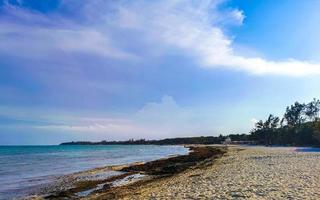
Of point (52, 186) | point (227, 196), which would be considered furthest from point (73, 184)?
point (227, 196)

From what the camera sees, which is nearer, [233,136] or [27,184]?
[27,184]

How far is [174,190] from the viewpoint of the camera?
17625 mm

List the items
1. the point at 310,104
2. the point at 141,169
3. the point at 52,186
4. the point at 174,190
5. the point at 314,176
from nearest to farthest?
the point at 174,190, the point at 314,176, the point at 52,186, the point at 141,169, the point at 310,104

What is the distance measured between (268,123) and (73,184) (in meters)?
117

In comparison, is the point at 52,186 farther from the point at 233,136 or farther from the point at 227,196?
the point at 233,136

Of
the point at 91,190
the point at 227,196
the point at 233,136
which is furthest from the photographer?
the point at 233,136

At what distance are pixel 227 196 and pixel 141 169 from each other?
79.8 ft

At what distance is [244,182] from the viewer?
1783cm

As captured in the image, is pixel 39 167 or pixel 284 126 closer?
pixel 39 167

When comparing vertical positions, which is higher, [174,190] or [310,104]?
[310,104]

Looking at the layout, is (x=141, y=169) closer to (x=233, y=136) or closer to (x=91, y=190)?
(x=91, y=190)

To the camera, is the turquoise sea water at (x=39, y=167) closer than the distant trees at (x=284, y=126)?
Yes

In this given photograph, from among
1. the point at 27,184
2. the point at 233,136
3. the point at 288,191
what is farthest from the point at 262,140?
the point at 288,191

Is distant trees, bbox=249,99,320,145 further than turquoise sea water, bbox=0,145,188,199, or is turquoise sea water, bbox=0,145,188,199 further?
distant trees, bbox=249,99,320,145
